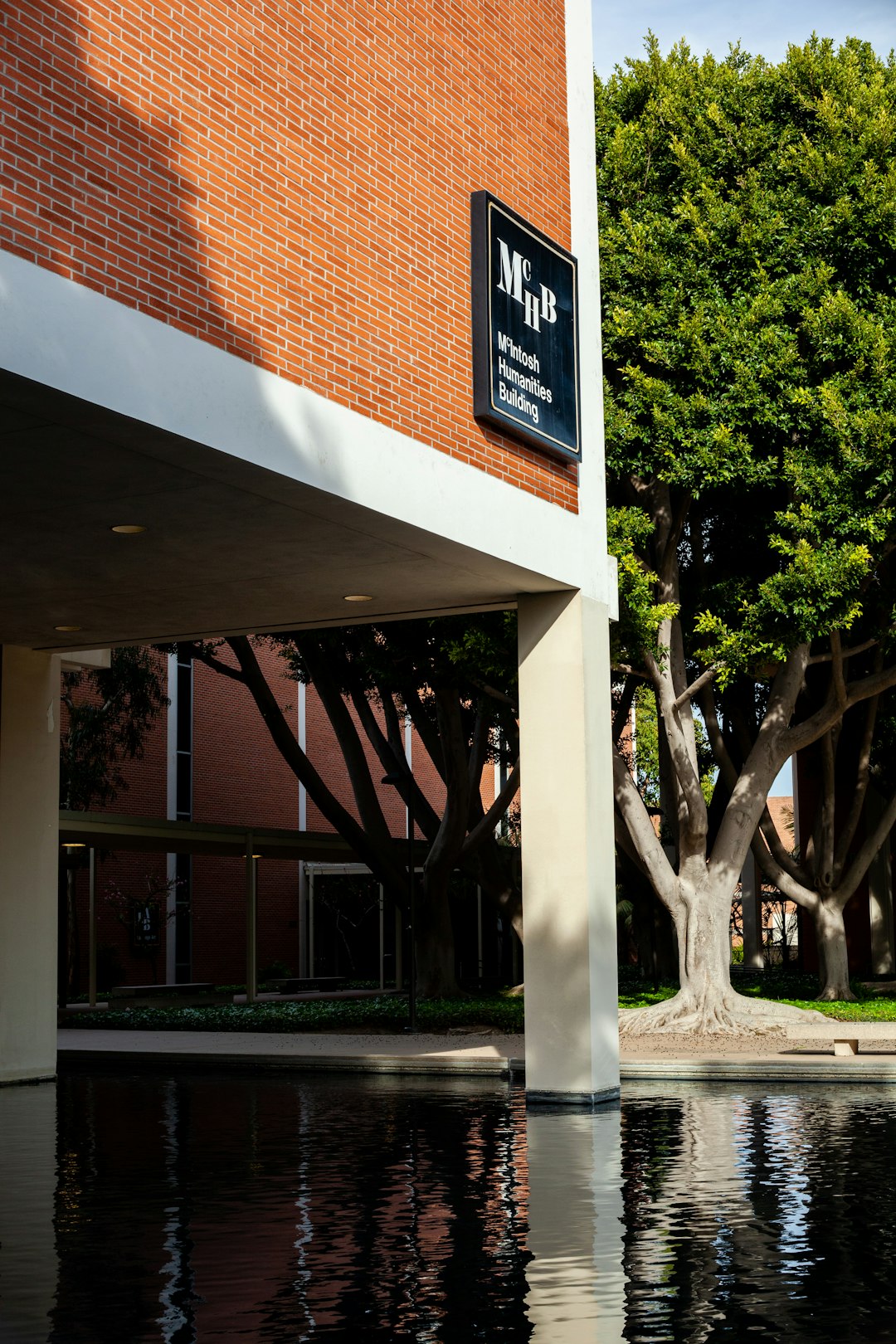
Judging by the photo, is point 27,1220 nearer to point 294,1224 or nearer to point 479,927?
point 294,1224

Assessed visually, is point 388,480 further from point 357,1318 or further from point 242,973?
point 242,973

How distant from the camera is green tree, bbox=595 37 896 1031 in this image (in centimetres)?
1842

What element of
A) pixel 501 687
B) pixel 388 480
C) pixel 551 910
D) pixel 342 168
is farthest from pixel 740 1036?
pixel 342 168

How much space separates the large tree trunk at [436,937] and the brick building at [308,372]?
1053cm

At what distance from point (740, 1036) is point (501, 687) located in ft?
18.8

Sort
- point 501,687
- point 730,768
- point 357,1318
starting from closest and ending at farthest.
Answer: point 357,1318, point 501,687, point 730,768

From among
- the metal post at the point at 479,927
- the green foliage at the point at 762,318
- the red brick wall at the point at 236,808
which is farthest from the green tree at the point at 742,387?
the metal post at the point at 479,927

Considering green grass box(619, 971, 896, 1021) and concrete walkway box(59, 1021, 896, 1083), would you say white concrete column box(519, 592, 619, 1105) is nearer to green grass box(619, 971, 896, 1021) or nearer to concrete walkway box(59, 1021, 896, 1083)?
concrete walkway box(59, 1021, 896, 1083)

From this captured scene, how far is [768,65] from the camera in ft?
65.4

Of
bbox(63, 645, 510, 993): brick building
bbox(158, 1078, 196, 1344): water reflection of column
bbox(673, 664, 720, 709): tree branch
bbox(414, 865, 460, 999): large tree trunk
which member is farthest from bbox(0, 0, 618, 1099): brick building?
bbox(63, 645, 510, 993): brick building

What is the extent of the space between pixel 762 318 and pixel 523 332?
7290mm

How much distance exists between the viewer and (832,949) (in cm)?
2522

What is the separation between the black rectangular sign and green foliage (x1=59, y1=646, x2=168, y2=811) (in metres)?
17.3

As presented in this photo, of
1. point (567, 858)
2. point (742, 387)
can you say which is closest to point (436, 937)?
point (742, 387)
